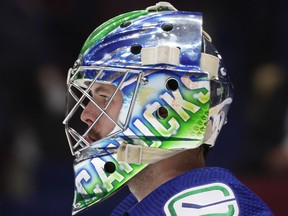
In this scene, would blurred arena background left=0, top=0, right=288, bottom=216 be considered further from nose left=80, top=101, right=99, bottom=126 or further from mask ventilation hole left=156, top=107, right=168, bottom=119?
mask ventilation hole left=156, top=107, right=168, bottom=119

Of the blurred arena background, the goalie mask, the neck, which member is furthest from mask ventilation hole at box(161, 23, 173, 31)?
the blurred arena background

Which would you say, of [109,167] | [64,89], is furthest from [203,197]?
[64,89]

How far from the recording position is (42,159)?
14.4 ft

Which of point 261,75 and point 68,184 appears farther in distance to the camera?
point 261,75

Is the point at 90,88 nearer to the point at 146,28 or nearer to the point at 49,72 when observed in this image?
the point at 146,28

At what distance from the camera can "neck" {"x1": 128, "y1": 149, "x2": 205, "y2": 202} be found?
2.37 metres

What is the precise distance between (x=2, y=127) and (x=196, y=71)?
7.52ft

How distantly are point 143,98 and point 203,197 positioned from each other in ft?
1.07

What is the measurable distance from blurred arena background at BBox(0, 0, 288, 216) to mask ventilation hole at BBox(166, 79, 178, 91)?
1.81 m

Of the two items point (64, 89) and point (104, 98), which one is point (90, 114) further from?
point (64, 89)

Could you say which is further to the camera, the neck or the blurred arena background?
the blurred arena background

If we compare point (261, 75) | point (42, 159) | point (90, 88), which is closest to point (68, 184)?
point (42, 159)

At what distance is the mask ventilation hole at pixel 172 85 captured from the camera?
91.5 inches

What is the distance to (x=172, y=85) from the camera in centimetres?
233
